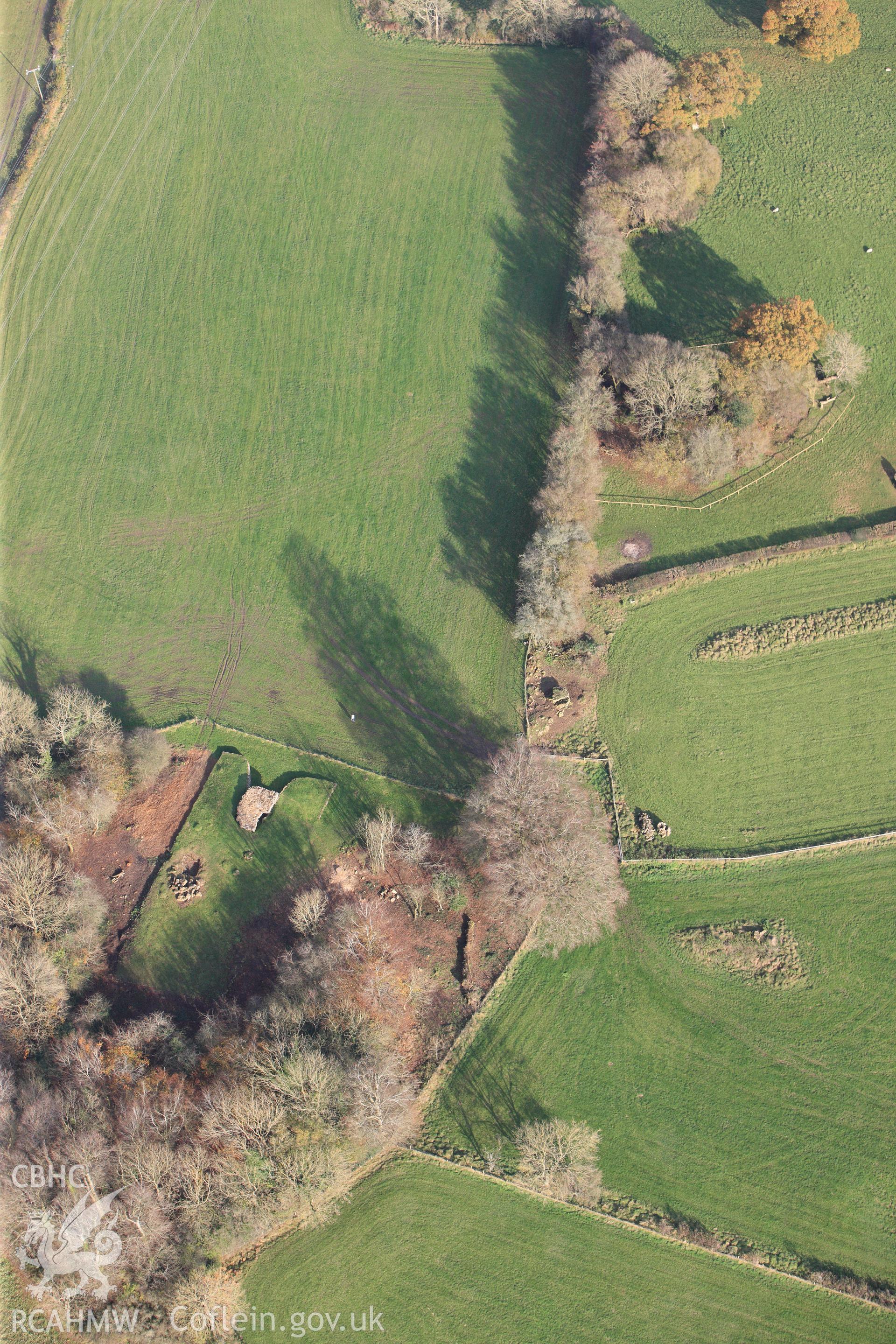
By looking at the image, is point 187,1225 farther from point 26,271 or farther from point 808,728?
point 26,271

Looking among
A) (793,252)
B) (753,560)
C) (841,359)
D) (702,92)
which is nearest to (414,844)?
(753,560)

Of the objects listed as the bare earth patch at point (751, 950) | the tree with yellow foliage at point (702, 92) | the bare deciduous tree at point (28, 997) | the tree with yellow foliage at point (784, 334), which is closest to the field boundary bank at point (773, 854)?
the bare earth patch at point (751, 950)

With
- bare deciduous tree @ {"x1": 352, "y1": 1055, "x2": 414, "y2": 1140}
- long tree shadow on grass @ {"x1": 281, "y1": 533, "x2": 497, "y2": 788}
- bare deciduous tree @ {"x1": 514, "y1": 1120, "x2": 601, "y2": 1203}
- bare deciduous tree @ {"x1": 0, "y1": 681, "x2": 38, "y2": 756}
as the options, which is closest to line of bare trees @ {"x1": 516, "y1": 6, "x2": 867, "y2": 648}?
long tree shadow on grass @ {"x1": 281, "y1": 533, "x2": 497, "y2": 788}

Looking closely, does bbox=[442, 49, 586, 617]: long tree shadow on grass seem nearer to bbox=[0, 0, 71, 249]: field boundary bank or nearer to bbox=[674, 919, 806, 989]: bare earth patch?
bbox=[674, 919, 806, 989]: bare earth patch

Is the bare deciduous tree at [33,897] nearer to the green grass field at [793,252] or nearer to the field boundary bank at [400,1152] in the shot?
the field boundary bank at [400,1152]

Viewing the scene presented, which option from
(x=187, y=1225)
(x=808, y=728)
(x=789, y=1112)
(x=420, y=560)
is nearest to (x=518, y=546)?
(x=420, y=560)
